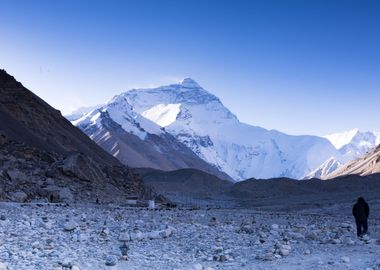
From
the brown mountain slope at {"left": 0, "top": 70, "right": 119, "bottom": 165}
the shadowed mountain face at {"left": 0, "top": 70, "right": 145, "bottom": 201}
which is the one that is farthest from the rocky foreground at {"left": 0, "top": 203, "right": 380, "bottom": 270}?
the brown mountain slope at {"left": 0, "top": 70, "right": 119, "bottom": 165}

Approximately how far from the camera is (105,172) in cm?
5044

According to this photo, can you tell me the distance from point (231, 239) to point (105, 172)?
3404cm

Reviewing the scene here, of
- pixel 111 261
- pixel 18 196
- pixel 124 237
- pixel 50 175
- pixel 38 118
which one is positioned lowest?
pixel 111 261

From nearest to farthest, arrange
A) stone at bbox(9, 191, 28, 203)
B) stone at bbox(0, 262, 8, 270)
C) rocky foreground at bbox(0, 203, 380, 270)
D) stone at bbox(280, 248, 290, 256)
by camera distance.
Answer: stone at bbox(0, 262, 8, 270) < rocky foreground at bbox(0, 203, 380, 270) < stone at bbox(280, 248, 290, 256) < stone at bbox(9, 191, 28, 203)

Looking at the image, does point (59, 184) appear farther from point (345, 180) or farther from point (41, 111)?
point (345, 180)

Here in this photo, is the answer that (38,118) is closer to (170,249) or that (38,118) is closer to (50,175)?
(50,175)

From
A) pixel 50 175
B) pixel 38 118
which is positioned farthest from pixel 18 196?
pixel 38 118

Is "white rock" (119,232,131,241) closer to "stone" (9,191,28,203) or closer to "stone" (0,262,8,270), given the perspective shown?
"stone" (0,262,8,270)

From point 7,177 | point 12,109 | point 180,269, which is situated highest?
point 12,109

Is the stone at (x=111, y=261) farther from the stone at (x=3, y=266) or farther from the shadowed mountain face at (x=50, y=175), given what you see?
the shadowed mountain face at (x=50, y=175)

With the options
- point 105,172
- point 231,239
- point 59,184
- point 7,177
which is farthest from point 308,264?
point 105,172

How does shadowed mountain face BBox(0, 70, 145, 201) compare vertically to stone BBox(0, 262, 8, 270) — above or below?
above

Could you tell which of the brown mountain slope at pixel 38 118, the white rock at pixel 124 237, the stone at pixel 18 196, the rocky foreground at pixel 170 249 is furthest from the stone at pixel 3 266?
the brown mountain slope at pixel 38 118

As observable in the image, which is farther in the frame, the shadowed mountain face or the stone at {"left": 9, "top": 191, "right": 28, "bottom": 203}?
the shadowed mountain face
